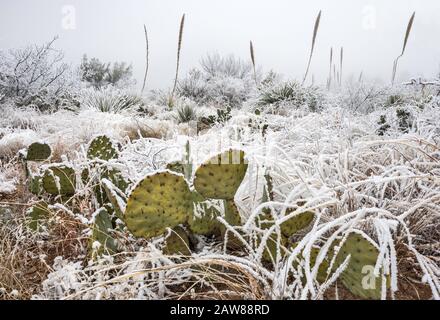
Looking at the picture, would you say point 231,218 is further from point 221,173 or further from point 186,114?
point 186,114

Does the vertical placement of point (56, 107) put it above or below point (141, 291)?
above

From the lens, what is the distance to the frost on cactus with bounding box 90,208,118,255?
1.36 metres

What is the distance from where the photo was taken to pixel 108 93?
870cm

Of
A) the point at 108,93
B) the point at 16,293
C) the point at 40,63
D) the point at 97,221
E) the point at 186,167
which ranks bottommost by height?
the point at 16,293

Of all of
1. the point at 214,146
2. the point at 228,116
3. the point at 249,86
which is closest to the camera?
the point at 214,146

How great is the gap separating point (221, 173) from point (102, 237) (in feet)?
1.72

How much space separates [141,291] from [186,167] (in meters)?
0.51

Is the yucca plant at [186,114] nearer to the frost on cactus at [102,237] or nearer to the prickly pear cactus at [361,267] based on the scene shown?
the frost on cactus at [102,237]

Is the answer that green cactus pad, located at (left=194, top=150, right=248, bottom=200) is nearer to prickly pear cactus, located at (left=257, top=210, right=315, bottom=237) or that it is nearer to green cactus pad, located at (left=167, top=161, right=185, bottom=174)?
prickly pear cactus, located at (left=257, top=210, right=315, bottom=237)

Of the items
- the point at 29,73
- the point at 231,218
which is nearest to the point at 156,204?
the point at 231,218

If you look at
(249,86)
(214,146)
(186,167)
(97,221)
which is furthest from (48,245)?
(249,86)

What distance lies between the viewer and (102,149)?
6.58 ft

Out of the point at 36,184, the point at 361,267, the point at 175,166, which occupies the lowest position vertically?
the point at 361,267
